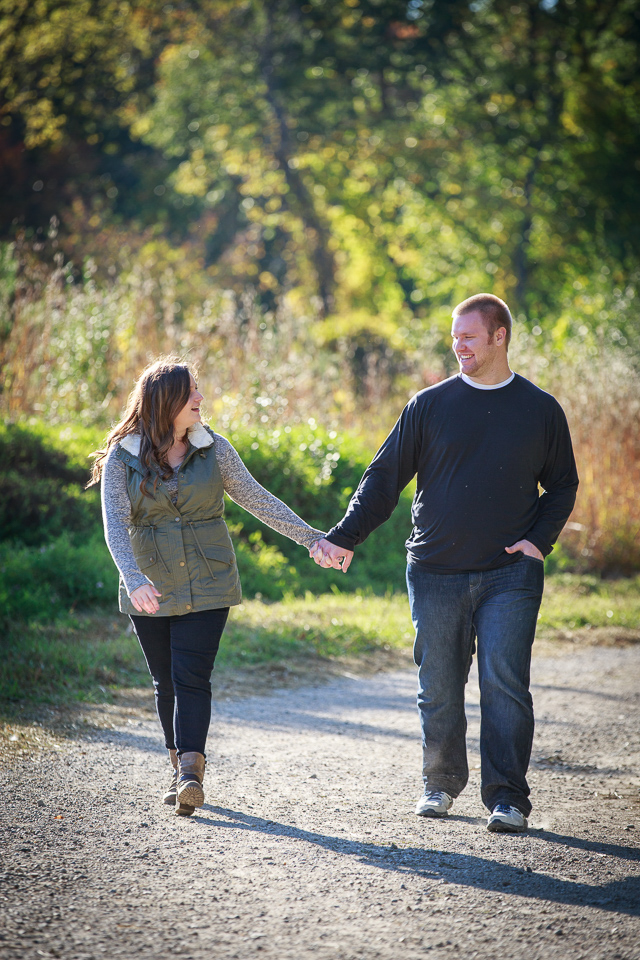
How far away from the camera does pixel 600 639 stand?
28.3 ft

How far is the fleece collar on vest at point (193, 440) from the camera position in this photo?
422 centimetres

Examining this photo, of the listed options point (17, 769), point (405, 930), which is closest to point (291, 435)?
point (17, 769)

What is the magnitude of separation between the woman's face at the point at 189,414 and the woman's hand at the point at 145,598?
672 mm

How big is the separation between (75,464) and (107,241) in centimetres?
1592

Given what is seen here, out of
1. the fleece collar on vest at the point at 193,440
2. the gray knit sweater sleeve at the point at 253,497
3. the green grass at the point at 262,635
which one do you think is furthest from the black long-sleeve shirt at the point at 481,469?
the green grass at the point at 262,635

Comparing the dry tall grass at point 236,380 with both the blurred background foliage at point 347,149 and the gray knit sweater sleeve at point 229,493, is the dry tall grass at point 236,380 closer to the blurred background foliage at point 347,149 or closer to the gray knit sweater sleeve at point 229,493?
the blurred background foliage at point 347,149

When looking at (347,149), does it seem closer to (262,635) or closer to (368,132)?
(368,132)

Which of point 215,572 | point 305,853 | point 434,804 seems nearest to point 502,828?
point 434,804

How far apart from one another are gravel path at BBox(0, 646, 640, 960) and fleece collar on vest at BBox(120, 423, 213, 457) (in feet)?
4.78

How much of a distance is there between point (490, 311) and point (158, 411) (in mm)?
1420

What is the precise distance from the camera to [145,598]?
396cm

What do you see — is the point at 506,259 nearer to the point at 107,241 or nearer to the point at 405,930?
the point at 107,241

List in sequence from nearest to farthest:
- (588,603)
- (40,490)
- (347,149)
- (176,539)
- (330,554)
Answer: (176,539) → (330,554) → (40,490) → (588,603) → (347,149)

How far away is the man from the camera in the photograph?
4.14 meters
